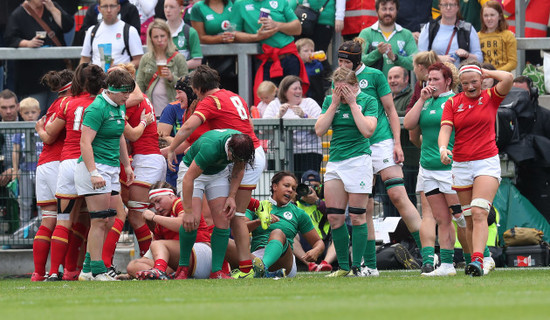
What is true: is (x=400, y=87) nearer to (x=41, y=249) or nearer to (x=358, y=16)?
(x=358, y=16)

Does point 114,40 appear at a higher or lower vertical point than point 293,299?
higher

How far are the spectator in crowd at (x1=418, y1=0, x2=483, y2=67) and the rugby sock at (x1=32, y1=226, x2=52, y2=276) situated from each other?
19.4 ft

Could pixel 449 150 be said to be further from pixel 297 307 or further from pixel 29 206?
pixel 29 206

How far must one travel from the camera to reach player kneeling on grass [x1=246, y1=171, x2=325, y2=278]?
37.1ft

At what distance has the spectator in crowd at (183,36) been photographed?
14.9 metres

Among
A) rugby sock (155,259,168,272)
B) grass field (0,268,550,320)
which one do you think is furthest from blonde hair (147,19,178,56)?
grass field (0,268,550,320)

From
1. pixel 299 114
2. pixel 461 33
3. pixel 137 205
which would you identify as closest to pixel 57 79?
pixel 137 205

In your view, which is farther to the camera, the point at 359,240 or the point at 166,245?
the point at 166,245

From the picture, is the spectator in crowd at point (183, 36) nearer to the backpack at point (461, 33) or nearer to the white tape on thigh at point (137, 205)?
the backpack at point (461, 33)

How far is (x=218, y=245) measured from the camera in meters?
10.8

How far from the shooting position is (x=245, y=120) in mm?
11008

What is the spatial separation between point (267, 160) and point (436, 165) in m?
3.64

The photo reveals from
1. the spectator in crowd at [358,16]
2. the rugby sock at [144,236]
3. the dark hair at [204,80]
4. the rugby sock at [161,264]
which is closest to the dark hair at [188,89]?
the dark hair at [204,80]

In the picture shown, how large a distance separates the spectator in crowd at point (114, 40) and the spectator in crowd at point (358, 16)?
311cm
